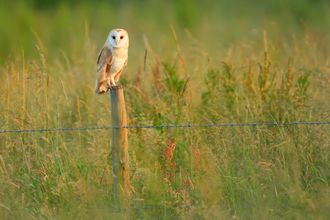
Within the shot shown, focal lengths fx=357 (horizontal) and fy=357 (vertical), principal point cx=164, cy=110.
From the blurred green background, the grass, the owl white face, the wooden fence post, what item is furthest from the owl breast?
the blurred green background

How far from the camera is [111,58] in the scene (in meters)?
3.11

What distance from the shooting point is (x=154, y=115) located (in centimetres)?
431

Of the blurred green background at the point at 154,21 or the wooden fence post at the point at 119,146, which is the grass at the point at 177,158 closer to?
the wooden fence post at the point at 119,146

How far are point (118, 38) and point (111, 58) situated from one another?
0.22 meters

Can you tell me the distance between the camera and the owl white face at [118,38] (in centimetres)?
297

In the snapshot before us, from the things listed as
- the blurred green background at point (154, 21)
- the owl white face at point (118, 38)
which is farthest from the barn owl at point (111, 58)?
the blurred green background at point (154, 21)

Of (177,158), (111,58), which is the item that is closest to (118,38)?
(111,58)

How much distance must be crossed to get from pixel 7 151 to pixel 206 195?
194 cm

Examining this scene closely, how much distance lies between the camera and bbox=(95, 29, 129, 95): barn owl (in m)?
3.00

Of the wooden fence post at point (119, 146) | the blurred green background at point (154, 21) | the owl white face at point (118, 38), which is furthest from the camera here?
the blurred green background at point (154, 21)

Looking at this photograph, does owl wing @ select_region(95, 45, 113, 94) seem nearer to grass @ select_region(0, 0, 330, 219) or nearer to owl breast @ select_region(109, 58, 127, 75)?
owl breast @ select_region(109, 58, 127, 75)

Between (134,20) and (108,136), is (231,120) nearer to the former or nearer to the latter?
(108,136)

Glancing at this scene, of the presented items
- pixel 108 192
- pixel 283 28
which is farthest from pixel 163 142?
pixel 283 28

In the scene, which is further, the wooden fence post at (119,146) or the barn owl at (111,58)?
the barn owl at (111,58)
